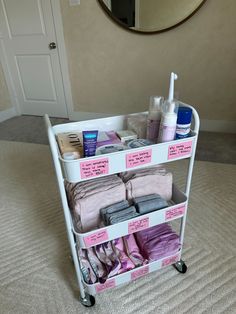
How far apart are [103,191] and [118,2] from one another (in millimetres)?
2121

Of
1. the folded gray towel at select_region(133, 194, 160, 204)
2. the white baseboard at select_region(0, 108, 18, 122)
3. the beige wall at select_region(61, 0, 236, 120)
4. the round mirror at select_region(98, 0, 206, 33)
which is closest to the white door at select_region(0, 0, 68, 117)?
the white baseboard at select_region(0, 108, 18, 122)

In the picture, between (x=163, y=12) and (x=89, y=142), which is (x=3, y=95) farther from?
(x=89, y=142)

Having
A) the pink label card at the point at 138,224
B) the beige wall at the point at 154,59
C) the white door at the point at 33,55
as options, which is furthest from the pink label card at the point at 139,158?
the white door at the point at 33,55

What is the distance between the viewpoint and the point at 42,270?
3.53 ft

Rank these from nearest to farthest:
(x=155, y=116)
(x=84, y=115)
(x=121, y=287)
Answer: (x=155, y=116) → (x=121, y=287) → (x=84, y=115)

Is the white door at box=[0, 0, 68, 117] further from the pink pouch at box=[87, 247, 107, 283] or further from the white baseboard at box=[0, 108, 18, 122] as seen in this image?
the pink pouch at box=[87, 247, 107, 283]

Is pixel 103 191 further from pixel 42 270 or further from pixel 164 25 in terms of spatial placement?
pixel 164 25

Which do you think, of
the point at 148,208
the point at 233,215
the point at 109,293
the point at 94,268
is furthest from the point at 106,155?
the point at 233,215

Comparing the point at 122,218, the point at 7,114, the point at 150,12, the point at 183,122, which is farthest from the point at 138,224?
the point at 7,114

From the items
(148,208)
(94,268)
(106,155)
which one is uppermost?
(106,155)

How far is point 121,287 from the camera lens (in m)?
0.98

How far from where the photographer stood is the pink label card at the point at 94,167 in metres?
0.64

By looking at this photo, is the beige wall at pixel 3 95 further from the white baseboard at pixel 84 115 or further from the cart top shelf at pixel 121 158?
the cart top shelf at pixel 121 158

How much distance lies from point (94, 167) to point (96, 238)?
268 mm
